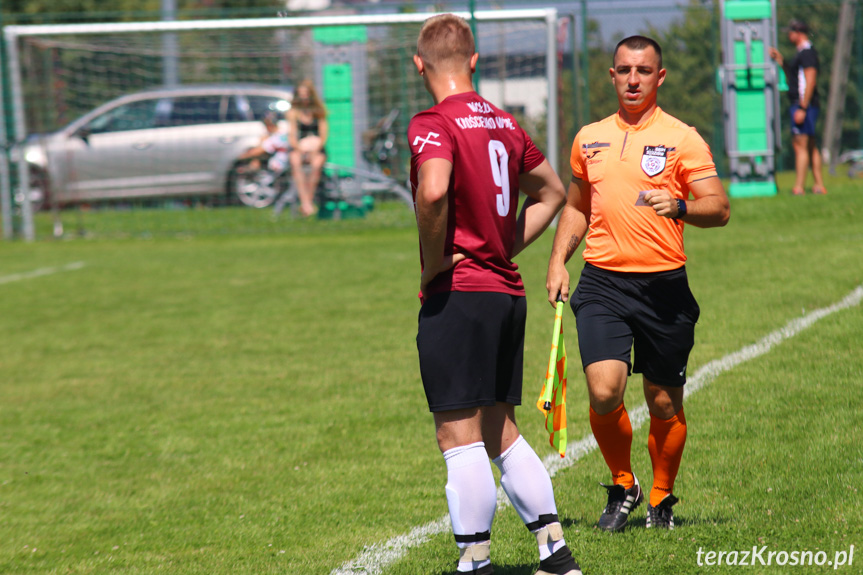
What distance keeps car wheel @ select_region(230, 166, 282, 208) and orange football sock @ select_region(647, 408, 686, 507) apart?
13890 mm

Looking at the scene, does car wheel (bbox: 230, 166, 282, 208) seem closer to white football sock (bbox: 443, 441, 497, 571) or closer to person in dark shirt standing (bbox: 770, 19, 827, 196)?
person in dark shirt standing (bbox: 770, 19, 827, 196)

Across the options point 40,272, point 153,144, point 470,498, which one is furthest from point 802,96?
point 470,498

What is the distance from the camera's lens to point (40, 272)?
1319 cm

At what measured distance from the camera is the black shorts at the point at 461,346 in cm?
335

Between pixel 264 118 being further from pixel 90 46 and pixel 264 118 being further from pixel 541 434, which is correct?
pixel 541 434

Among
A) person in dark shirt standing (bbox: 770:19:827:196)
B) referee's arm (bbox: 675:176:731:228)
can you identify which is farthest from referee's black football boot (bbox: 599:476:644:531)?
person in dark shirt standing (bbox: 770:19:827:196)

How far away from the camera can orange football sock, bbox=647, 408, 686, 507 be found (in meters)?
4.11

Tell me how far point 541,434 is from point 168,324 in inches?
201

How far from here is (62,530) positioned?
4762mm

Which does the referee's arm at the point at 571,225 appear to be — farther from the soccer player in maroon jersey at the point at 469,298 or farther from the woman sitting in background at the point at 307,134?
the woman sitting in background at the point at 307,134

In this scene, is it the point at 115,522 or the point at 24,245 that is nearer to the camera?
the point at 115,522

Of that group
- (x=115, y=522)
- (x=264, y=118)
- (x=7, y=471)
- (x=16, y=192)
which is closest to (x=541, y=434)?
(x=115, y=522)

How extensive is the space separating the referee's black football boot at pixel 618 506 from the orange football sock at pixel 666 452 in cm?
8

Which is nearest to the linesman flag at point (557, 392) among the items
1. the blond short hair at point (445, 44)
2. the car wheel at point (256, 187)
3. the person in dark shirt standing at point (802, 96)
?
the blond short hair at point (445, 44)
